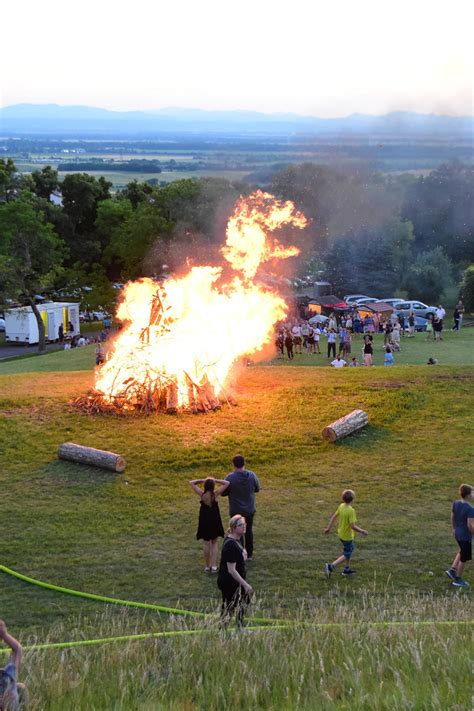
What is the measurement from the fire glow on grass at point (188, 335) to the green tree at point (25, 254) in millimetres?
30679

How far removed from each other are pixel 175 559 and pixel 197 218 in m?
46.8

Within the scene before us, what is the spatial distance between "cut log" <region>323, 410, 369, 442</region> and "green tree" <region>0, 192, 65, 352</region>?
118ft

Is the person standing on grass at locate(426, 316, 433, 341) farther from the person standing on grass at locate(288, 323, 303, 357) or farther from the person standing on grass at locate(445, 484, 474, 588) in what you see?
the person standing on grass at locate(445, 484, 474, 588)

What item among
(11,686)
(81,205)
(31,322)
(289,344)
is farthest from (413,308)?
(11,686)

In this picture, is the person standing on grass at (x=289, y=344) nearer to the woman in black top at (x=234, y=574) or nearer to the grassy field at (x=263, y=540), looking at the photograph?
the grassy field at (x=263, y=540)

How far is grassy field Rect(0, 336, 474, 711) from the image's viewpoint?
26.8 feet

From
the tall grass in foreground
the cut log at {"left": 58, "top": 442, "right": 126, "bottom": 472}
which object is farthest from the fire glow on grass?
the tall grass in foreground

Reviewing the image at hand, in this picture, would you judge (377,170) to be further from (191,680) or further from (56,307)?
(191,680)

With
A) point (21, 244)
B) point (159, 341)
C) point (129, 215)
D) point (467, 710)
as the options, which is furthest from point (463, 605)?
point (129, 215)

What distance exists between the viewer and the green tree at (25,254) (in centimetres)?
5288

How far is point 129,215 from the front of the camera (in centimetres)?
6719

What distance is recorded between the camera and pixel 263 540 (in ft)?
49.1

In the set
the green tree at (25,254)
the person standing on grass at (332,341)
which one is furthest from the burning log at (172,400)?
the green tree at (25,254)

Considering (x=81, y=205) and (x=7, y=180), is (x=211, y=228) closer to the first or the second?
(x=7, y=180)
